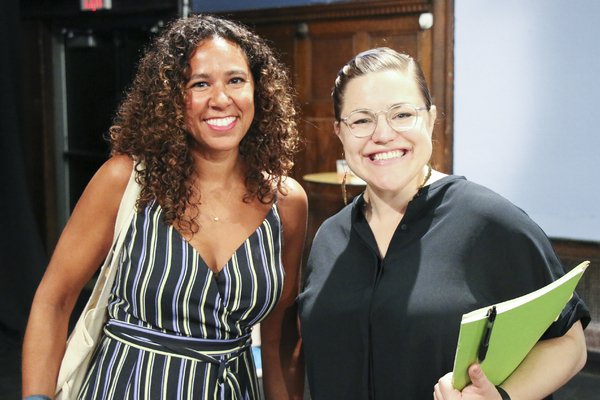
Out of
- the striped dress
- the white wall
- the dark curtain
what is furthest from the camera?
the dark curtain

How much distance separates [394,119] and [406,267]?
1.15ft

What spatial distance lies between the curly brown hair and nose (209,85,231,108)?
79 millimetres

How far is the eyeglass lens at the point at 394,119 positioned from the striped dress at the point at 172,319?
0.46m

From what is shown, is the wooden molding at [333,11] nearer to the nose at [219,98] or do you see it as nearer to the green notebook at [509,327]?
the nose at [219,98]

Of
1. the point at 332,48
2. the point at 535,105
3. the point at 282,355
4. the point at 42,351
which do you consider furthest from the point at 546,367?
the point at 332,48

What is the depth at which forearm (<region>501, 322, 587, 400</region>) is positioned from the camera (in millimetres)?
1196

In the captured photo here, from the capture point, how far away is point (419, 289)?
134 centimetres

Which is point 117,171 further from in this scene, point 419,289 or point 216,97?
point 419,289

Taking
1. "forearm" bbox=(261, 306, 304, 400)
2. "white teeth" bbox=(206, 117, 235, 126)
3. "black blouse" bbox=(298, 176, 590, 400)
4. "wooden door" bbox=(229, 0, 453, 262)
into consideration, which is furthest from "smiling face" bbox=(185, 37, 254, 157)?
"wooden door" bbox=(229, 0, 453, 262)

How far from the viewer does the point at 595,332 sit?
3814mm

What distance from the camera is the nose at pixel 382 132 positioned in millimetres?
1397

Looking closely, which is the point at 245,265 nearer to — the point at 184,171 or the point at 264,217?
the point at 264,217

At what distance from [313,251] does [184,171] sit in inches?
16.4

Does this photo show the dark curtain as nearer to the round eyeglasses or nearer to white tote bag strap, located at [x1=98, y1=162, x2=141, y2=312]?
white tote bag strap, located at [x1=98, y1=162, x2=141, y2=312]
